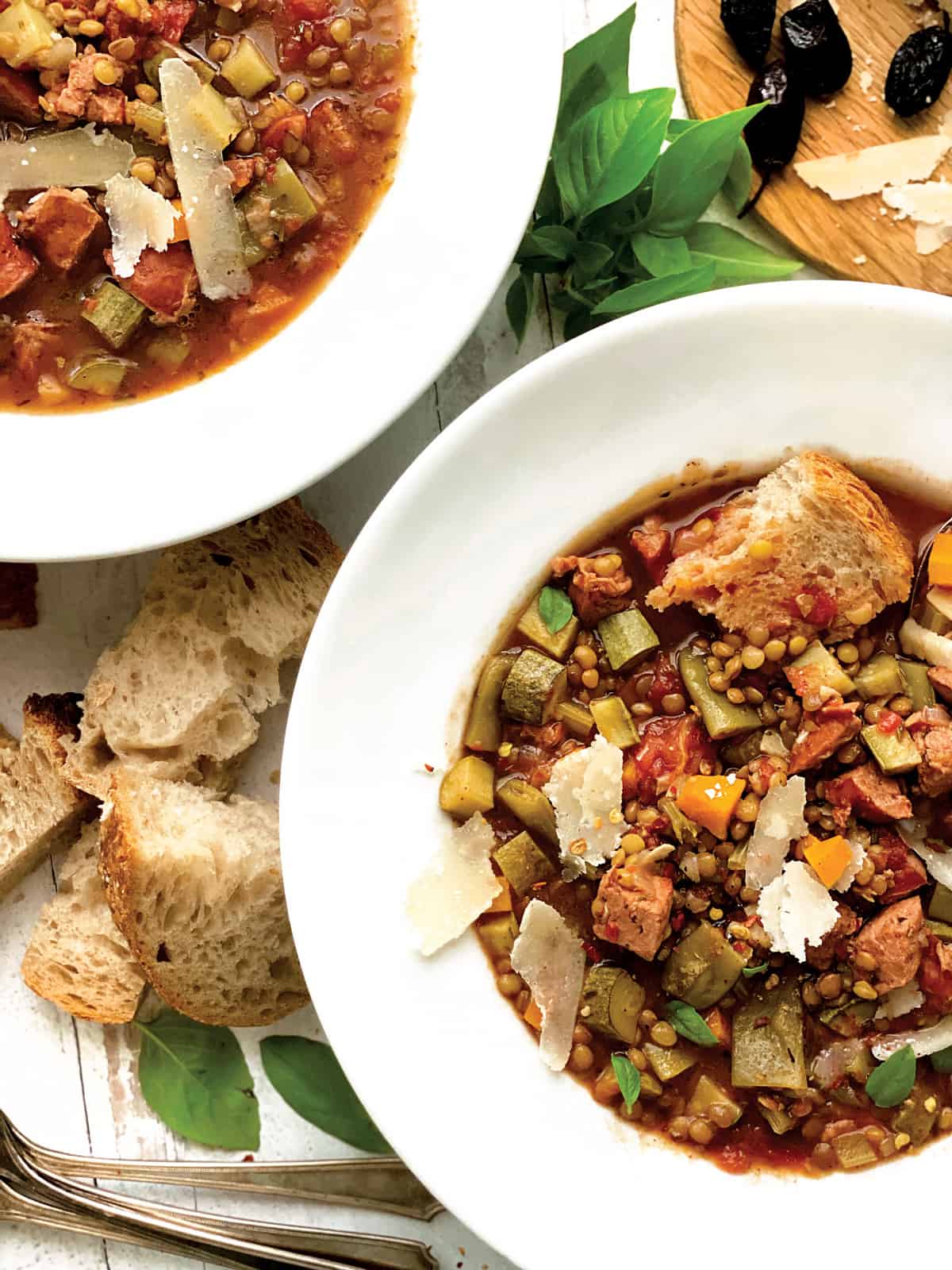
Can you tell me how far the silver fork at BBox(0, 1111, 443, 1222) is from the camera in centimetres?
347

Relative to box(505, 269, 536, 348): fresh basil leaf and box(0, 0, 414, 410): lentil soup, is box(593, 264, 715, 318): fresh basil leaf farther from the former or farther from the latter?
box(0, 0, 414, 410): lentil soup

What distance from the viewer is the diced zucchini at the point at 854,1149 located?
9.94 feet

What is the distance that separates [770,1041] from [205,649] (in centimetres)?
181

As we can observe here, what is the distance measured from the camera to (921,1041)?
3.00m

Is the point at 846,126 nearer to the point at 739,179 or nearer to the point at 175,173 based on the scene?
the point at 739,179

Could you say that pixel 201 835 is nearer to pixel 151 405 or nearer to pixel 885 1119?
pixel 151 405

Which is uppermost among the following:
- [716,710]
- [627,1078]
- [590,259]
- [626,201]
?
[626,201]

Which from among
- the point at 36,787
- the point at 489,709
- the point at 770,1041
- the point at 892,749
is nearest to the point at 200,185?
the point at 489,709

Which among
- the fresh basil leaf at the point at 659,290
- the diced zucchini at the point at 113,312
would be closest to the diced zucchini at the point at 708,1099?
the fresh basil leaf at the point at 659,290

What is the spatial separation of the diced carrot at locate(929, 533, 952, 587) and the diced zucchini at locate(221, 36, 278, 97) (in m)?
2.03

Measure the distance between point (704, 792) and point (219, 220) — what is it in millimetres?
1843

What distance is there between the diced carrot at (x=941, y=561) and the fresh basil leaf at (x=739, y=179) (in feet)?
3.84

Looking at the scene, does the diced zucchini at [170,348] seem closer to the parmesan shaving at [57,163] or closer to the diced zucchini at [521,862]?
the parmesan shaving at [57,163]

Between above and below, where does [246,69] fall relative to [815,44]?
below
